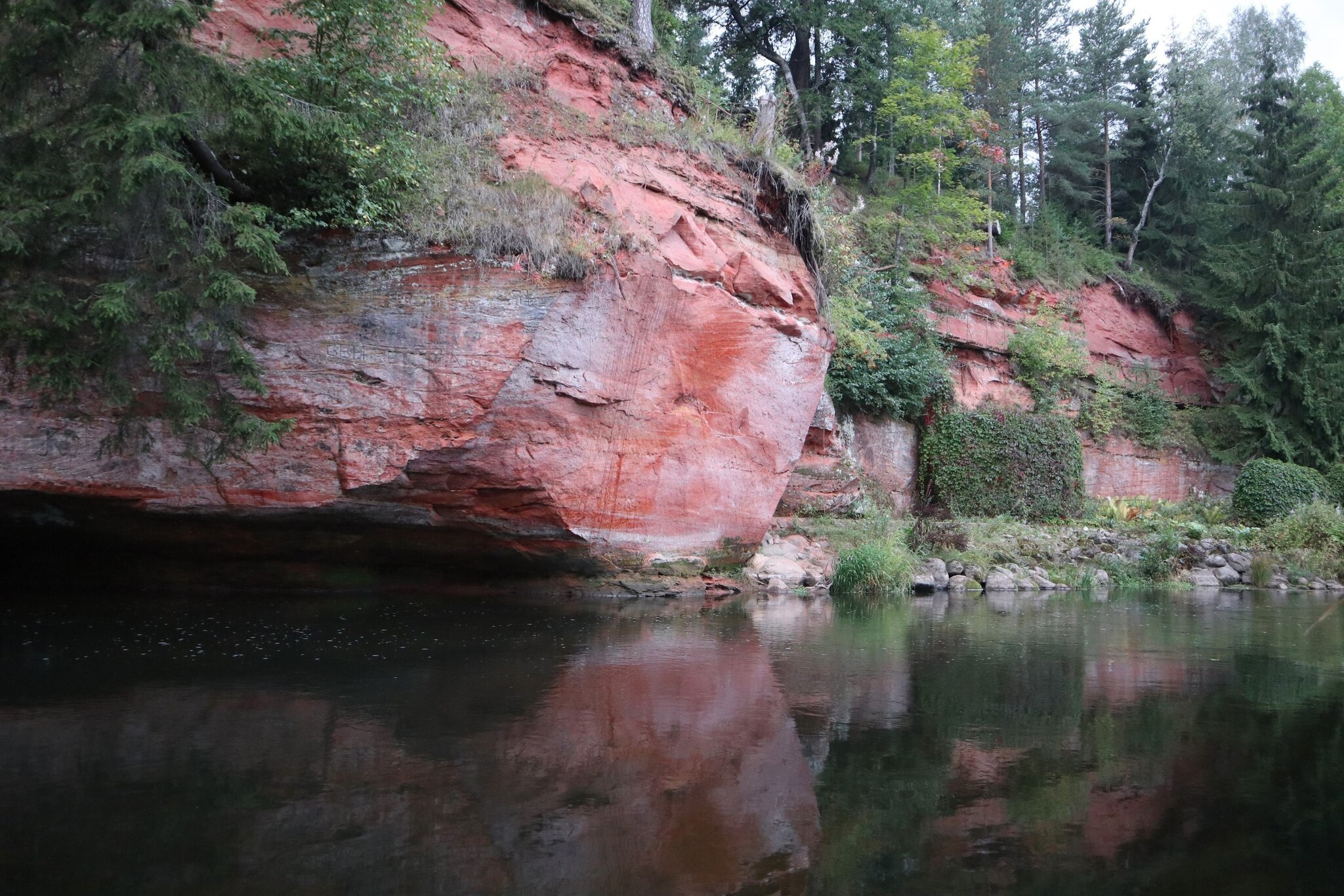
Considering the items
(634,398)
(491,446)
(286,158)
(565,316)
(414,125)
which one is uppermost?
(414,125)

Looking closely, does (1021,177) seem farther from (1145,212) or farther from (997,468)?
(997,468)

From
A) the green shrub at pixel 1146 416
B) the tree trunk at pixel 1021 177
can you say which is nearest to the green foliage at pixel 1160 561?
the green shrub at pixel 1146 416

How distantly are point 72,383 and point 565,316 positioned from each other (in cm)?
538

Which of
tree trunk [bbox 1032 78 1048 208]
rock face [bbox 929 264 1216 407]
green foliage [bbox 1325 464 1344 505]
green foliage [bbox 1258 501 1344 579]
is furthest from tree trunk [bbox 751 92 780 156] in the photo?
tree trunk [bbox 1032 78 1048 208]

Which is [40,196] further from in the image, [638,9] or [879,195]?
[879,195]

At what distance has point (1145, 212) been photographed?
3061cm

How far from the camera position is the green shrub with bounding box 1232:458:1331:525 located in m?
19.9

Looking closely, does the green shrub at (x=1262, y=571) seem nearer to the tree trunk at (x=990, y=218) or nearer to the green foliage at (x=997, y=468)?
the green foliage at (x=997, y=468)

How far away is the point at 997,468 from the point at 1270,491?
649 cm

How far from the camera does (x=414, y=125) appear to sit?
11.7 metres

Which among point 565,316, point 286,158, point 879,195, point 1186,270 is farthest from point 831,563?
point 1186,270

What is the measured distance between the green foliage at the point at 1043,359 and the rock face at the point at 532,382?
461 inches

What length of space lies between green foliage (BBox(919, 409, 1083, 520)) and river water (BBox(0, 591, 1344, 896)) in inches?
463

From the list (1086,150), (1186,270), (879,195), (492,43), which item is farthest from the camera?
(1086,150)
